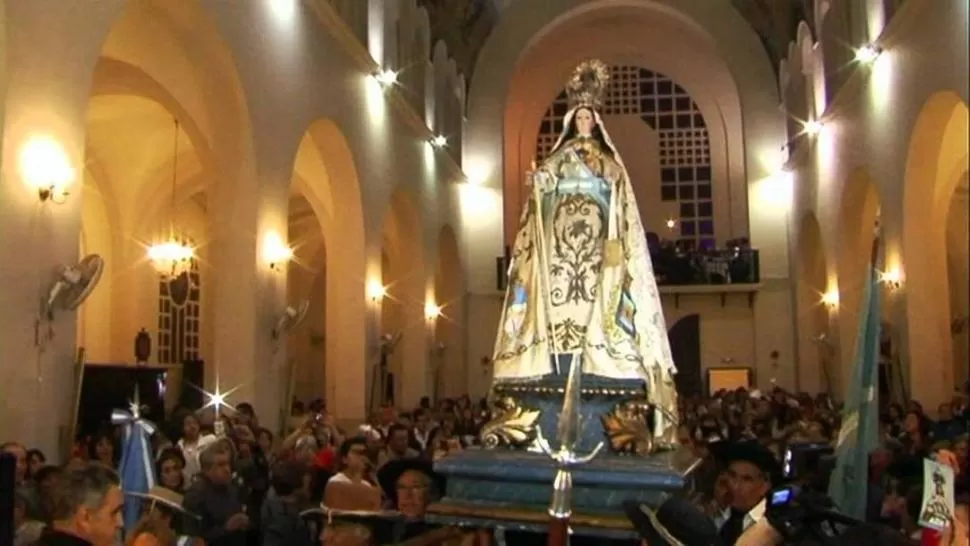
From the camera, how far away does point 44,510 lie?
6.10 m

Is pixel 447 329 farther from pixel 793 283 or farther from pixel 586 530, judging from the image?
pixel 586 530

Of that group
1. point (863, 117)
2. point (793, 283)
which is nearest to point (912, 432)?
point (863, 117)

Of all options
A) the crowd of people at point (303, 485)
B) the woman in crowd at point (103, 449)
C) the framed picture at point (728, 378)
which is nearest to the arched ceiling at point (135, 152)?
the crowd of people at point (303, 485)

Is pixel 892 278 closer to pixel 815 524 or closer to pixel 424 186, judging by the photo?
pixel 424 186

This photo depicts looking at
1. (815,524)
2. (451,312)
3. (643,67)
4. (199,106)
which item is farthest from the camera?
(643,67)

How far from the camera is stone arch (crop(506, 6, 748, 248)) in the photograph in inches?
1160

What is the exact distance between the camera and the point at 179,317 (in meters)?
22.5

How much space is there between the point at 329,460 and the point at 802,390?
1953cm

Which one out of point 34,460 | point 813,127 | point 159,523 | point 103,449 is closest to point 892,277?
point 813,127

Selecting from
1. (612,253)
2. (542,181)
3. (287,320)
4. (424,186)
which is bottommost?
(287,320)

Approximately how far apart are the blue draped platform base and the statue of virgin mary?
171mm

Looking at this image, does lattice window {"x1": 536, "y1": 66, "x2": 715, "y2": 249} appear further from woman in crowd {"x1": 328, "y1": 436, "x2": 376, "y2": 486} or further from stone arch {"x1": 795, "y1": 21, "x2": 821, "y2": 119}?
woman in crowd {"x1": 328, "y1": 436, "x2": 376, "y2": 486}

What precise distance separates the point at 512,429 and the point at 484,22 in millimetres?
21881

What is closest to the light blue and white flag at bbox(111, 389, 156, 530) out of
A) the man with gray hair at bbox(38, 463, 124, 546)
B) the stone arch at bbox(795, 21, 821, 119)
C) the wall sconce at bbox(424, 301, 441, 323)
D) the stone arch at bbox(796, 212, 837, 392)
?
the man with gray hair at bbox(38, 463, 124, 546)
